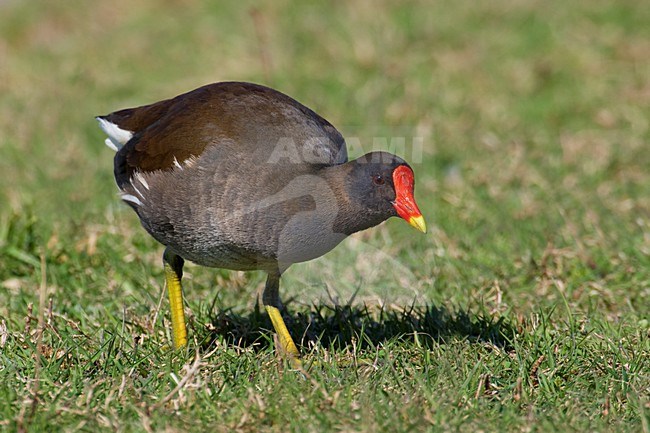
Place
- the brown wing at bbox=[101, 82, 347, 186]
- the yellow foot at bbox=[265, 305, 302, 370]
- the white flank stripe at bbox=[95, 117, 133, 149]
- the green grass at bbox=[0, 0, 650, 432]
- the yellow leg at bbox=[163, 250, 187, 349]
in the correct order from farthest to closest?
the white flank stripe at bbox=[95, 117, 133, 149] < the yellow leg at bbox=[163, 250, 187, 349] < the brown wing at bbox=[101, 82, 347, 186] < the yellow foot at bbox=[265, 305, 302, 370] < the green grass at bbox=[0, 0, 650, 432]

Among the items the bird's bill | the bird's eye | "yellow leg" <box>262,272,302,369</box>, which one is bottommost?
"yellow leg" <box>262,272,302,369</box>

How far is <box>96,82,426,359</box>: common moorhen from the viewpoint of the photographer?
3.63 meters

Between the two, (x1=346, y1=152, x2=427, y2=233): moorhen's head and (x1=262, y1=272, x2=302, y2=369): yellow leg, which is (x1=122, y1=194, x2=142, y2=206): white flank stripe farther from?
(x1=346, y1=152, x2=427, y2=233): moorhen's head

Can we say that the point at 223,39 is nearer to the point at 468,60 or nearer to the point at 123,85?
the point at 123,85

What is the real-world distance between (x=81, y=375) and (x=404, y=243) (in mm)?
2305

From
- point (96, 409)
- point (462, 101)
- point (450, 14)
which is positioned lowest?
point (96, 409)

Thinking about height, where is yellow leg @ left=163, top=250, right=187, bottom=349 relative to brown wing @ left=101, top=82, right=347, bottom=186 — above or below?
below

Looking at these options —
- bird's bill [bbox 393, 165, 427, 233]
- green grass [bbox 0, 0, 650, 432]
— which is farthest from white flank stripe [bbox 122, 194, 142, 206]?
bird's bill [bbox 393, 165, 427, 233]

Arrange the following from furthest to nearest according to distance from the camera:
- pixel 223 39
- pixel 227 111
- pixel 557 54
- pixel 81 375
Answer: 1. pixel 223 39
2. pixel 557 54
3. pixel 227 111
4. pixel 81 375

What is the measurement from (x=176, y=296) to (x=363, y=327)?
863 mm

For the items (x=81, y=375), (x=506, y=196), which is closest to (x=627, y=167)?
(x=506, y=196)

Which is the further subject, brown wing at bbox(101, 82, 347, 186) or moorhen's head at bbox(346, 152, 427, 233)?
brown wing at bbox(101, 82, 347, 186)

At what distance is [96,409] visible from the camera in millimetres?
3205

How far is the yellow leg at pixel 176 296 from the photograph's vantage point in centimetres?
390
